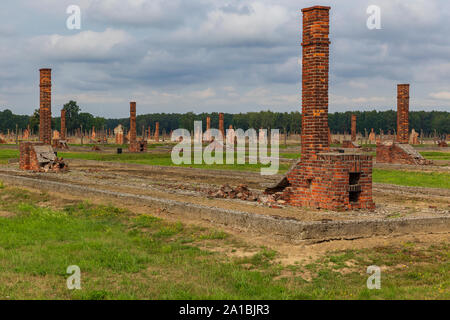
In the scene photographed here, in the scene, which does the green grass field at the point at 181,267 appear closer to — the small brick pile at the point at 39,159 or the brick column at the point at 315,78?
the brick column at the point at 315,78

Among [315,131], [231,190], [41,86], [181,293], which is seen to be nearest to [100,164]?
[41,86]

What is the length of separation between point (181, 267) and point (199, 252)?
825 mm

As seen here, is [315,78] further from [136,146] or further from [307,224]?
[136,146]

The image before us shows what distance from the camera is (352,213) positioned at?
1055 centimetres

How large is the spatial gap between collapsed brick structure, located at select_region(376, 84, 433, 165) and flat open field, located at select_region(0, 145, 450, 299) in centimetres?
1195

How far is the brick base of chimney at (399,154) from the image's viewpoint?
25062mm

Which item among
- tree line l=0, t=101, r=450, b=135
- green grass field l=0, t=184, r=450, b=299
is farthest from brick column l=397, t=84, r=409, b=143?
tree line l=0, t=101, r=450, b=135

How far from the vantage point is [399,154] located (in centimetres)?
2566

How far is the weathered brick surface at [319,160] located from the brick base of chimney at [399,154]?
15087 millimetres

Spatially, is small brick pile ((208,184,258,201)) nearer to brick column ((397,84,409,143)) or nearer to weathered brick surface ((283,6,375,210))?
weathered brick surface ((283,6,375,210))

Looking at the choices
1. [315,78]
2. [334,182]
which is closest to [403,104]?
[315,78]

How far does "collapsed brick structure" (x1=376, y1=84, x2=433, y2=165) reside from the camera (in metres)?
25.2

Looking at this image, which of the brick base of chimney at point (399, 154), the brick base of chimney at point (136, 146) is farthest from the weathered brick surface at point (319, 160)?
the brick base of chimney at point (136, 146)

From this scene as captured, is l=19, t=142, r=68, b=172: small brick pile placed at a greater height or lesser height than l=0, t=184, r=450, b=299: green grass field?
greater
